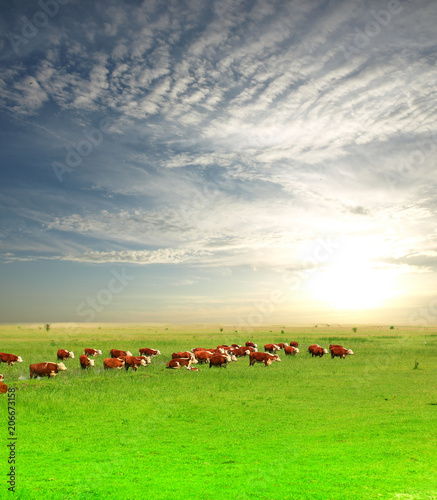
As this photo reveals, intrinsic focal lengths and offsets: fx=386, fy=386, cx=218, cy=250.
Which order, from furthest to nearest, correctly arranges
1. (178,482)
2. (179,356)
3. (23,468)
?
(179,356), (23,468), (178,482)

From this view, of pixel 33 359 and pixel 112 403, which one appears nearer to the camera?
pixel 112 403

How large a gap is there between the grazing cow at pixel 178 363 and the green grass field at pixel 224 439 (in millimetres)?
5483

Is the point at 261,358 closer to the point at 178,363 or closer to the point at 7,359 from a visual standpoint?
the point at 178,363

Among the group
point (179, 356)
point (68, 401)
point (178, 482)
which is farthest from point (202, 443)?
point (179, 356)

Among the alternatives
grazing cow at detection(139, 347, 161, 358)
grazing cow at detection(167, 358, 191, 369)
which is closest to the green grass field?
grazing cow at detection(167, 358, 191, 369)

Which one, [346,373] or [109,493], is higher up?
[109,493]

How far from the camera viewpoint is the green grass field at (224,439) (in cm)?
829

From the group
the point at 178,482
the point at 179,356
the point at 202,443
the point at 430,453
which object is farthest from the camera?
the point at 179,356

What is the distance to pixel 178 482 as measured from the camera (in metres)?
8.51

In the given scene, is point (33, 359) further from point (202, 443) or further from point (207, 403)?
point (202, 443)

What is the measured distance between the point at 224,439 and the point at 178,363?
59.1 ft

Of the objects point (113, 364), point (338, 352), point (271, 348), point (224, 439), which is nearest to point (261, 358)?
point (338, 352)

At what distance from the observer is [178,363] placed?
29.7m

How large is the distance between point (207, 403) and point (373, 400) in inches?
304
